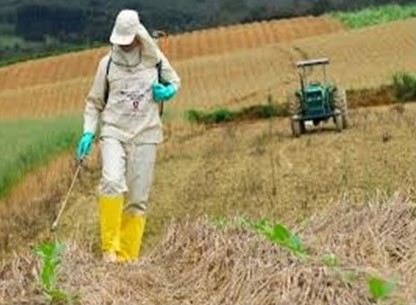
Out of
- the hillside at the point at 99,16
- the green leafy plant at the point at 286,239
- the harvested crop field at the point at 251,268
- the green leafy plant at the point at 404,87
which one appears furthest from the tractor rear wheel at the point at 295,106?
the hillside at the point at 99,16

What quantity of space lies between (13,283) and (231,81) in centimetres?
4306

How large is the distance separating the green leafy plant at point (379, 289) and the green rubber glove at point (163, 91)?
479cm

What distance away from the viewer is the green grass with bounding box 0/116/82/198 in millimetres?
24627

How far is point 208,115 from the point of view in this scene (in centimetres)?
4166

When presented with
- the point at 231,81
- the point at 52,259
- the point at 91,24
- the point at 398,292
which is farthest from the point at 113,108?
the point at 91,24

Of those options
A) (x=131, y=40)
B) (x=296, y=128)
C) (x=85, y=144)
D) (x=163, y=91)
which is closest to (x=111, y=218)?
(x=85, y=144)

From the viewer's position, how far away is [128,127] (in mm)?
11773

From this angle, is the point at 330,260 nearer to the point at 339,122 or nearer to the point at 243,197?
the point at 243,197

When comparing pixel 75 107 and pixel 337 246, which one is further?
pixel 75 107

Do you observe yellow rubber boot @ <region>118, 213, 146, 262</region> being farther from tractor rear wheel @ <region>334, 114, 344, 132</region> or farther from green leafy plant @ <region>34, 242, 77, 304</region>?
tractor rear wheel @ <region>334, 114, 344, 132</region>

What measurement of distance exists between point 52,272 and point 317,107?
72.1 ft

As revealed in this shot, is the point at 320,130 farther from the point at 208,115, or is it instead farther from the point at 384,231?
the point at 384,231

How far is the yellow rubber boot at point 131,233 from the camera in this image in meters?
11.8

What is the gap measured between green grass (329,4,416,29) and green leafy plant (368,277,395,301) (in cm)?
6353
